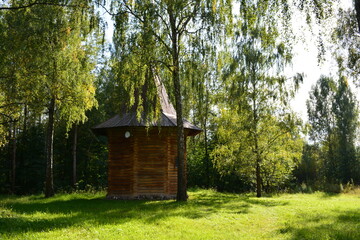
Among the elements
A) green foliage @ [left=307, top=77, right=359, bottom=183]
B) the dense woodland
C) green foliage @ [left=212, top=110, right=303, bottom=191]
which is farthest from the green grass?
green foliage @ [left=307, top=77, right=359, bottom=183]

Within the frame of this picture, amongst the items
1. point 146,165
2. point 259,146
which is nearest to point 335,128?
point 259,146

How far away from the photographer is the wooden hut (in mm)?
14852

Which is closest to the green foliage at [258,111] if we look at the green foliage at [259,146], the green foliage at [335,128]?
the green foliage at [259,146]

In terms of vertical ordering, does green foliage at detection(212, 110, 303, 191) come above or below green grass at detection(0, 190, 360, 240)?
above


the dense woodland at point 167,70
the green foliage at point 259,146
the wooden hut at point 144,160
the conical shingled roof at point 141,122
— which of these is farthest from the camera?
the green foliage at point 259,146

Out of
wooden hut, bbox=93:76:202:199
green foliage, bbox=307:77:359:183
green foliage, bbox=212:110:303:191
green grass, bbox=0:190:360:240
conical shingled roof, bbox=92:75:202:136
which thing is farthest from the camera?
green foliage, bbox=307:77:359:183

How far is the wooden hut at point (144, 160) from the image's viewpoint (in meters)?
14.9

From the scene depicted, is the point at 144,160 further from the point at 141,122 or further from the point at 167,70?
the point at 167,70

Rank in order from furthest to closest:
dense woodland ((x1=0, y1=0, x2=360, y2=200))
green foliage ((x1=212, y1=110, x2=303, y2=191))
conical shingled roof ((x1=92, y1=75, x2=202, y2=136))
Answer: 1. green foliage ((x1=212, y1=110, x2=303, y2=191))
2. conical shingled roof ((x1=92, y1=75, x2=202, y2=136))
3. dense woodland ((x1=0, y1=0, x2=360, y2=200))

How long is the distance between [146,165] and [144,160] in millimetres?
250

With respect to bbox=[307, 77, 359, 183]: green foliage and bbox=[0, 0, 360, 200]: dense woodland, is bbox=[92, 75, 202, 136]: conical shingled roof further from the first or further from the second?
bbox=[307, 77, 359, 183]: green foliage

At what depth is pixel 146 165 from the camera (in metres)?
15.0

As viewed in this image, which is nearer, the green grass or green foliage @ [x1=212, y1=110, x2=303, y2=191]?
the green grass

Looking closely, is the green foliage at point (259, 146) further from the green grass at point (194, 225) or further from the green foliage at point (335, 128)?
the green foliage at point (335, 128)
